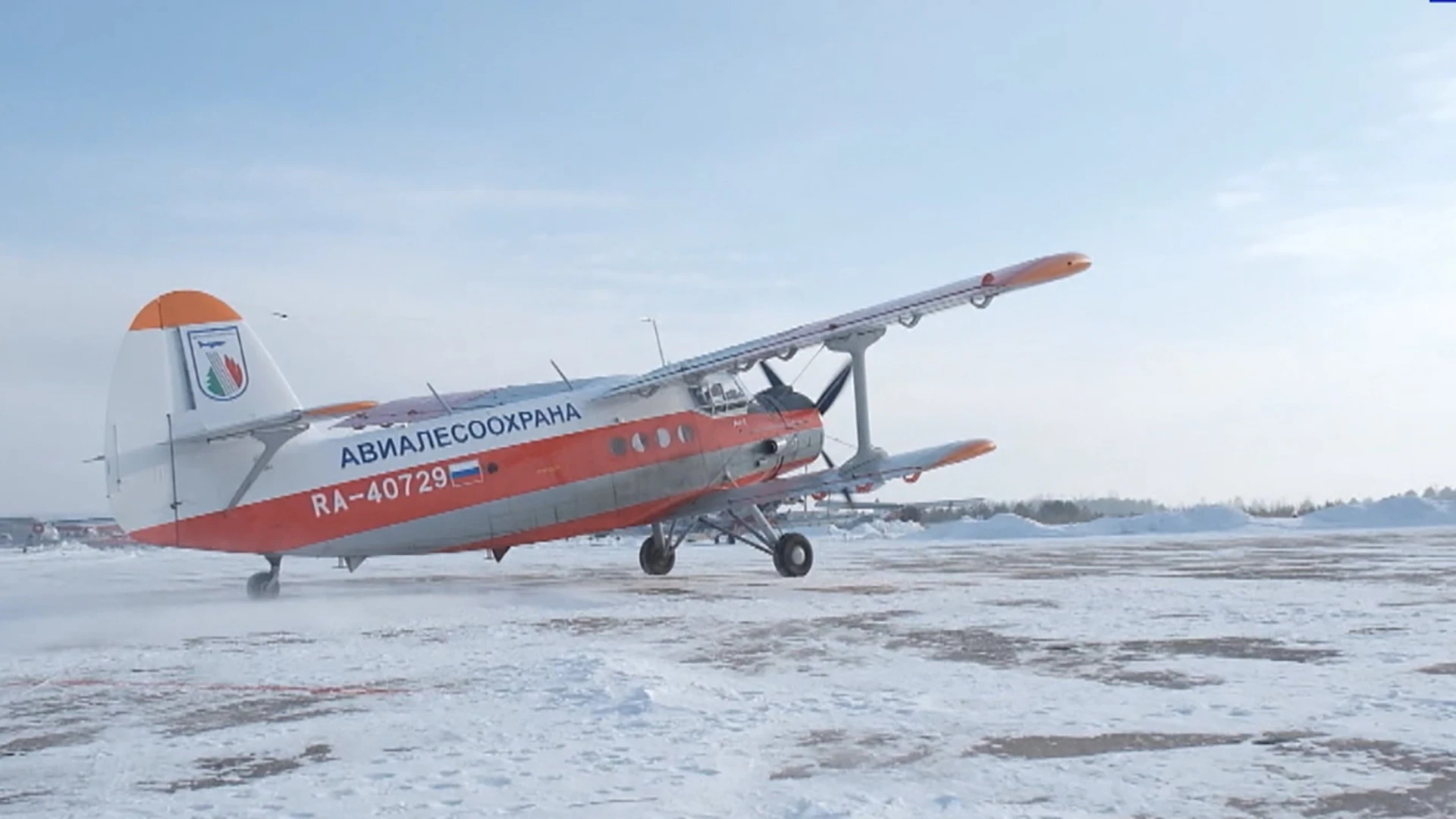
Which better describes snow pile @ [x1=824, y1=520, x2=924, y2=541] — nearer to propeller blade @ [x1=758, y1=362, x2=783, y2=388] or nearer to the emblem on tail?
propeller blade @ [x1=758, y1=362, x2=783, y2=388]

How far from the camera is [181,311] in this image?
53.2 ft

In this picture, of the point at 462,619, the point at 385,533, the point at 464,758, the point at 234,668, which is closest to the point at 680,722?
the point at 464,758

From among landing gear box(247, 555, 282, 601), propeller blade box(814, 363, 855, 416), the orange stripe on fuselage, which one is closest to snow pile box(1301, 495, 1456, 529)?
propeller blade box(814, 363, 855, 416)

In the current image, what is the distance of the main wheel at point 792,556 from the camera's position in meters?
19.3

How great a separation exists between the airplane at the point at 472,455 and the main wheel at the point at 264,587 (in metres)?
0.04

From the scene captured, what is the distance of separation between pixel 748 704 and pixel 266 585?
37.1ft

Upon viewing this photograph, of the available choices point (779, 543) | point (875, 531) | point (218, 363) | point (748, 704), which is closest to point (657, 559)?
point (779, 543)

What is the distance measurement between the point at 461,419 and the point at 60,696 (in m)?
9.08

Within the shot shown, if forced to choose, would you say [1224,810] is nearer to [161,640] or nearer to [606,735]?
[606,735]

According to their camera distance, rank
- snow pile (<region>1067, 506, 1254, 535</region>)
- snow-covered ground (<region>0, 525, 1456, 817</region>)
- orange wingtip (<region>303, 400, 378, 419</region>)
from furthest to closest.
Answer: snow pile (<region>1067, 506, 1254, 535</region>), orange wingtip (<region>303, 400, 378, 419</region>), snow-covered ground (<region>0, 525, 1456, 817</region>)

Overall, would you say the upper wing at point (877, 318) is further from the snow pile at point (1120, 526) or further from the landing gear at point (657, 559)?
the snow pile at point (1120, 526)

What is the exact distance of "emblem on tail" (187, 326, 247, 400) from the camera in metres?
16.1

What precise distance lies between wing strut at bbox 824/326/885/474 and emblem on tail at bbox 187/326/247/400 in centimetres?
874

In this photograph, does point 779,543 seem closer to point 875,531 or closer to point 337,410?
point 337,410
